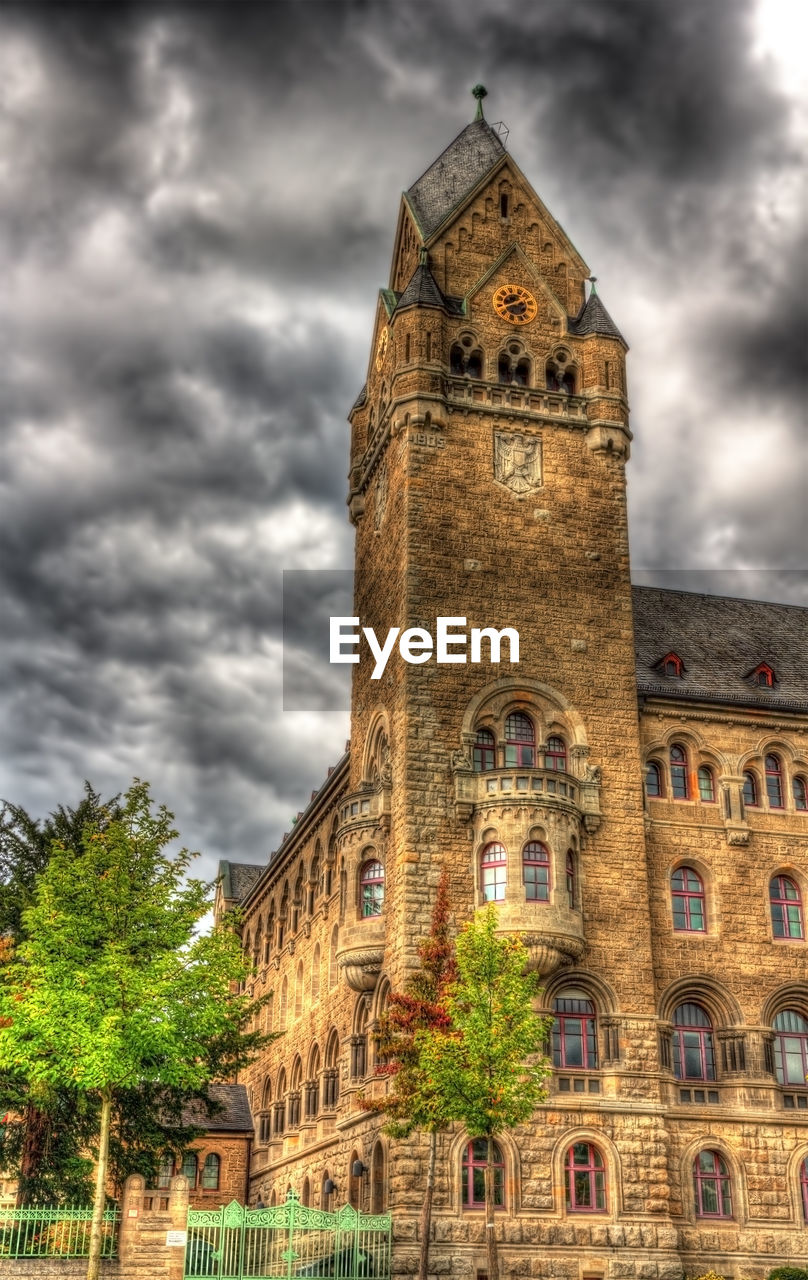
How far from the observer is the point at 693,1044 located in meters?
38.4

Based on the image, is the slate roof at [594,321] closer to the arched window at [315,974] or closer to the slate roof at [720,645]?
the slate roof at [720,645]

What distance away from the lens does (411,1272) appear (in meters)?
32.5

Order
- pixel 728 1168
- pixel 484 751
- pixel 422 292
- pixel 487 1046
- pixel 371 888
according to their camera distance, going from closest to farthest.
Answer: pixel 487 1046 → pixel 728 1168 → pixel 371 888 → pixel 484 751 → pixel 422 292

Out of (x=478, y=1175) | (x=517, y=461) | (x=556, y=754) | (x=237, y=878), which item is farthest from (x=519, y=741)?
(x=237, y=878)

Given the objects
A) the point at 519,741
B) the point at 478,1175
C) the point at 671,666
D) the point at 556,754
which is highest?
the point at 671,666

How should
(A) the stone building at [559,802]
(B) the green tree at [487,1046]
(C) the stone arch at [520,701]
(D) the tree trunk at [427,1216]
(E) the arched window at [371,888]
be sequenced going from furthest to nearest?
1. (C) the stone arch at [520,701]
2. (E) the arched window at [371,888]
3. (A) the stone building at [559,802]
4. (D) the tree trunk at [427,1216]
5. (B) the green tree at [487,1046]

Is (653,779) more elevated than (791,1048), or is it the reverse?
(653,779)

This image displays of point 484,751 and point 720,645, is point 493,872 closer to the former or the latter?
point 484,751

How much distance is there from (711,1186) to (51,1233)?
58.1 feet

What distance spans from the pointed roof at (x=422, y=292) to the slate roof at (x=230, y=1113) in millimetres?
31697

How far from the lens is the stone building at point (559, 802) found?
35.5 m

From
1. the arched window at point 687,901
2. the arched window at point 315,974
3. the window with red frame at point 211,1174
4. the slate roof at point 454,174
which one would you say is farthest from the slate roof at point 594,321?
the window with red frame at point 211,1174

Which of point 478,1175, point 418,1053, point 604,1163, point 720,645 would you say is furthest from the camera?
point 720,645

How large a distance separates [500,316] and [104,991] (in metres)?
24.7
